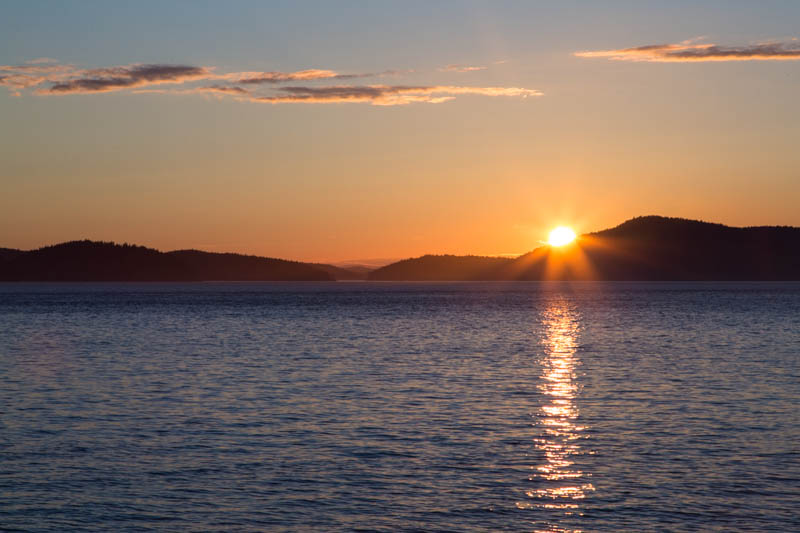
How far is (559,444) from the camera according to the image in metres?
30.4

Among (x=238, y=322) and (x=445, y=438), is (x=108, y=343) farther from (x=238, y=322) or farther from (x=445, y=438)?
(x=445, y=438)

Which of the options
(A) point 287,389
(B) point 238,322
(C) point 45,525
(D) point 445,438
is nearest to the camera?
(C) point 45,525

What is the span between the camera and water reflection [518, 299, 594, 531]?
2326cm

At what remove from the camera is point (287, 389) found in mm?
45250

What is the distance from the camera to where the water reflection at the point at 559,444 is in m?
23.3

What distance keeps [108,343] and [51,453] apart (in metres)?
53.9

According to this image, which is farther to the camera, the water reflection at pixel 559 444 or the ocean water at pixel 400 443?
the water reflection at pixel 559 444

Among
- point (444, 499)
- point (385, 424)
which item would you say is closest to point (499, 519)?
point (444, 499)

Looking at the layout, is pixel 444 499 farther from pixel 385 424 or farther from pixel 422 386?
pixel 422 386

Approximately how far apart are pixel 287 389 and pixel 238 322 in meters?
79.8

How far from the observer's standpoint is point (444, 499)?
75.6 feet

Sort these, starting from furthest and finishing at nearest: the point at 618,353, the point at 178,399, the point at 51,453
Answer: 1. the point at 618,353
2. the point at 178,399
3. the point at 51,453

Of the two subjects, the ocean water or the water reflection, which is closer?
the ocean water

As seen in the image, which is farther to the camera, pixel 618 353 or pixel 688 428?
pixel 618 353
